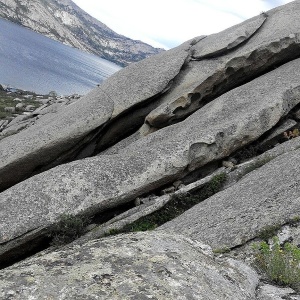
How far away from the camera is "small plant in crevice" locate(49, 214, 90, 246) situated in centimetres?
1538

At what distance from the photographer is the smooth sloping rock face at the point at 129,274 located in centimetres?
632

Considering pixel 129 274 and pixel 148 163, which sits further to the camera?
pixel 148 163

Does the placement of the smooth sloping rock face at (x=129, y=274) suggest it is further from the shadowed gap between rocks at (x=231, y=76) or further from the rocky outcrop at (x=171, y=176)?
the shadowed gap between rocks at (x=231, y=76)

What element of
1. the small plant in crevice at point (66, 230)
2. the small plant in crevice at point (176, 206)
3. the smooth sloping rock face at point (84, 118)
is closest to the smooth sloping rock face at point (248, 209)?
the small plant in crevice at point (176, 206)

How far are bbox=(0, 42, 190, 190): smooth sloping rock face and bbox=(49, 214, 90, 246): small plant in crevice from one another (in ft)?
23.0

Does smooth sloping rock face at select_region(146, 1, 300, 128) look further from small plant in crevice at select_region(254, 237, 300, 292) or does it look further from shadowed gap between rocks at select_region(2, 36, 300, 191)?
small plant in crevice at select_region(254, 237, 300, 292)

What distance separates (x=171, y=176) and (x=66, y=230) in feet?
17.9

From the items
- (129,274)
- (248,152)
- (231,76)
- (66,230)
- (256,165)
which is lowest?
(66,230)

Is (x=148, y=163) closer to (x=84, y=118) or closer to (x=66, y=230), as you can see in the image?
(x=66, y=230)

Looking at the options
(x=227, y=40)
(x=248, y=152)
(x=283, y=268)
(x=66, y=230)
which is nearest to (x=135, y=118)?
(x=248, y=152)

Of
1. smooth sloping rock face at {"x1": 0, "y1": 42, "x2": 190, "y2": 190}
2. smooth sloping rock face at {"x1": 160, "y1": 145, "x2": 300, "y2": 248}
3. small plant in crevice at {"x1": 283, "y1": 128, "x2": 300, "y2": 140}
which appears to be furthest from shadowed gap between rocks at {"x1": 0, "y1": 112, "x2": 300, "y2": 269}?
smooth sloping rock face at {"x1": 0, "y1": 42, "x2": 190, "y2": 190}

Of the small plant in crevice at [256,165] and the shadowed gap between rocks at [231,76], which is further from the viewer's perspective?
the shadowed gap between rocks at [231,76]

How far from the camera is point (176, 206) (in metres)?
16.2

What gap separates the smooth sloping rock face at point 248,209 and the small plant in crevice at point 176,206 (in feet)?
4.20
